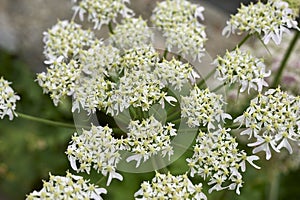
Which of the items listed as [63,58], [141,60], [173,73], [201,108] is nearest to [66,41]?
[63,58]

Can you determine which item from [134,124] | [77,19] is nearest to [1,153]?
[77,19]

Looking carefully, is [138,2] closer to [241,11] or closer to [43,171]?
[43,171]

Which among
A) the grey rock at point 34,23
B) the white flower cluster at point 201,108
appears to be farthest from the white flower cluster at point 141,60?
the grey rock at point 34,23

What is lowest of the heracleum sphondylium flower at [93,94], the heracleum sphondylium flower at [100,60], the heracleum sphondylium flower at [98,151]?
the heracleum sphondylium flower at [98,151]

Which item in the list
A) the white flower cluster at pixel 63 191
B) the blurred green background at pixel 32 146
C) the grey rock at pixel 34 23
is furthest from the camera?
the grey rock at pixel 34 23

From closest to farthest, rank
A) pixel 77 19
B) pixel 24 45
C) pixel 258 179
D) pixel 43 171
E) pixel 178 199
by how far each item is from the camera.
→ pixel 178 199
pixel 258 179
pixel 43 171
pixel 77 19
pixel 24 45

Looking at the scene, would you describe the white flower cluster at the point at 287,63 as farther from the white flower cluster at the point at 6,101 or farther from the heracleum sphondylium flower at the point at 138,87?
the white flower cluster at the point at 6,101

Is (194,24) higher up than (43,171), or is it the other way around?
(43,171)

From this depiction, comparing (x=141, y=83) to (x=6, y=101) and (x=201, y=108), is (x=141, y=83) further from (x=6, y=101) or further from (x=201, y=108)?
(x=6, y=101)
